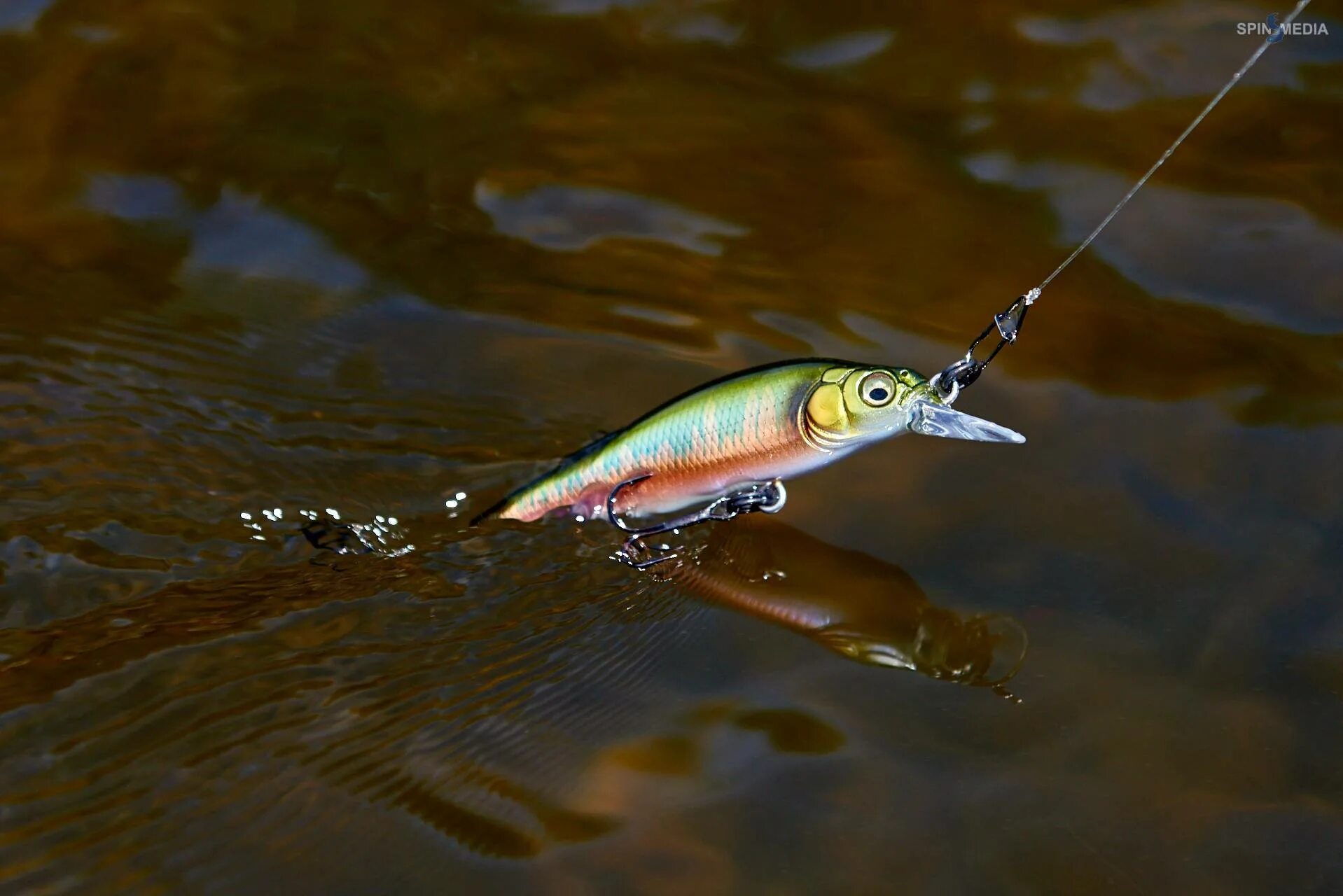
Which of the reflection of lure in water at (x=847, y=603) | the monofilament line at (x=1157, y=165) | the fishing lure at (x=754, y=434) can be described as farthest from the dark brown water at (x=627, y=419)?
the monofilament line at (x=1157, y=165)

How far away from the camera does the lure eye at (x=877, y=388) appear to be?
3.50m

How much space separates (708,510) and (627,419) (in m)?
0.69

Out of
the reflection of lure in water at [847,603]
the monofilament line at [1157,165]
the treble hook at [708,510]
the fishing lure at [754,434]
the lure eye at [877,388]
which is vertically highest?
the monofilament line at [1157,165]

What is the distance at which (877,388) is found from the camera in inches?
138

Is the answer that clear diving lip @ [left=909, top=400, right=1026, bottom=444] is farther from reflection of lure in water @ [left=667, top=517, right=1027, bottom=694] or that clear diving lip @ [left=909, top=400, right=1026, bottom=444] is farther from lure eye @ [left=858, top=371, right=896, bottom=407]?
reflection of lure in water @ [left=667, top=517, right=1027, bottom=694]

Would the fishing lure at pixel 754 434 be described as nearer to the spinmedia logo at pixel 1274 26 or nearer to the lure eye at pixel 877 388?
the lure eye at pixel 877 388

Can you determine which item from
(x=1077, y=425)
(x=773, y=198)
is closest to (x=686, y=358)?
(x=773, y=198)

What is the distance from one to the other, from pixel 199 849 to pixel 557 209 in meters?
3.20

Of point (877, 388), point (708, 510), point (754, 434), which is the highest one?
point (877, 388)

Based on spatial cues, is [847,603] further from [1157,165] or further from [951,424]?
[1157,165]

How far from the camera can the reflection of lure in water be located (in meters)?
3.69

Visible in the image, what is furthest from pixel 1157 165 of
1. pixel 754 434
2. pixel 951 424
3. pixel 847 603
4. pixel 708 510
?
pixel 708 510

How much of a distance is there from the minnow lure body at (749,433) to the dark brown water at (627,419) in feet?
1.02

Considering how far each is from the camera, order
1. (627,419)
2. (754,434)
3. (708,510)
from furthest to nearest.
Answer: (627,419)
(708,510)
(754,434)
